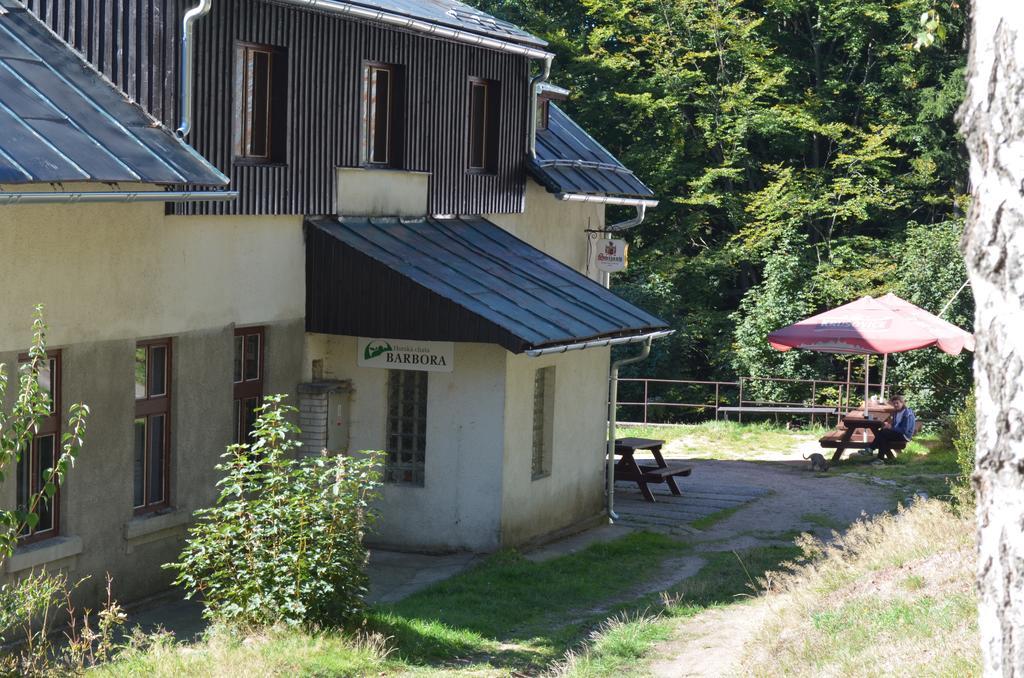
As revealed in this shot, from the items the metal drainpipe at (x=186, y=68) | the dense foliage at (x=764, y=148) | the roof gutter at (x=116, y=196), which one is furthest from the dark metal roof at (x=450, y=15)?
the dense foliage at (x=764, y=148)

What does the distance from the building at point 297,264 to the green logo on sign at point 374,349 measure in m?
0.01

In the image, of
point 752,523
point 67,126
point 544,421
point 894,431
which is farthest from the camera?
point 894,431

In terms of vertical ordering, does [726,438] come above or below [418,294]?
below

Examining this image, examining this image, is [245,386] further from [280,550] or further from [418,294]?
[280,550]

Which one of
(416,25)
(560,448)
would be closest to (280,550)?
(416,25)

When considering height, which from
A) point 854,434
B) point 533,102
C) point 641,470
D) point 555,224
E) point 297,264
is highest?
point 533,102

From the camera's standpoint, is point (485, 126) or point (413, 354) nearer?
point (413, 354)

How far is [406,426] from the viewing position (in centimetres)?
1455

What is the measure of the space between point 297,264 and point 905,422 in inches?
534

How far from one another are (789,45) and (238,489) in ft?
95.1

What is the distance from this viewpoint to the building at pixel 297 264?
10.5 metres

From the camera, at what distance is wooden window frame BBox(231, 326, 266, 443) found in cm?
1291

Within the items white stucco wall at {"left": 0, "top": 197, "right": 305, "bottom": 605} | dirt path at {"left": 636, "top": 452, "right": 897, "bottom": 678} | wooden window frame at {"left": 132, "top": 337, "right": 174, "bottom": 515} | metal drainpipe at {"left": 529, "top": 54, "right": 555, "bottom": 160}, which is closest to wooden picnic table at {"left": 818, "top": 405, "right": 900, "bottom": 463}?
dirt path at {"left": 636, "top": 452, "right": 897, "bottom": 678}

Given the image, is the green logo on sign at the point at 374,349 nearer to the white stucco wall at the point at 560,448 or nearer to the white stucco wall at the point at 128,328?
the white stucco wall at the point at 128,328
